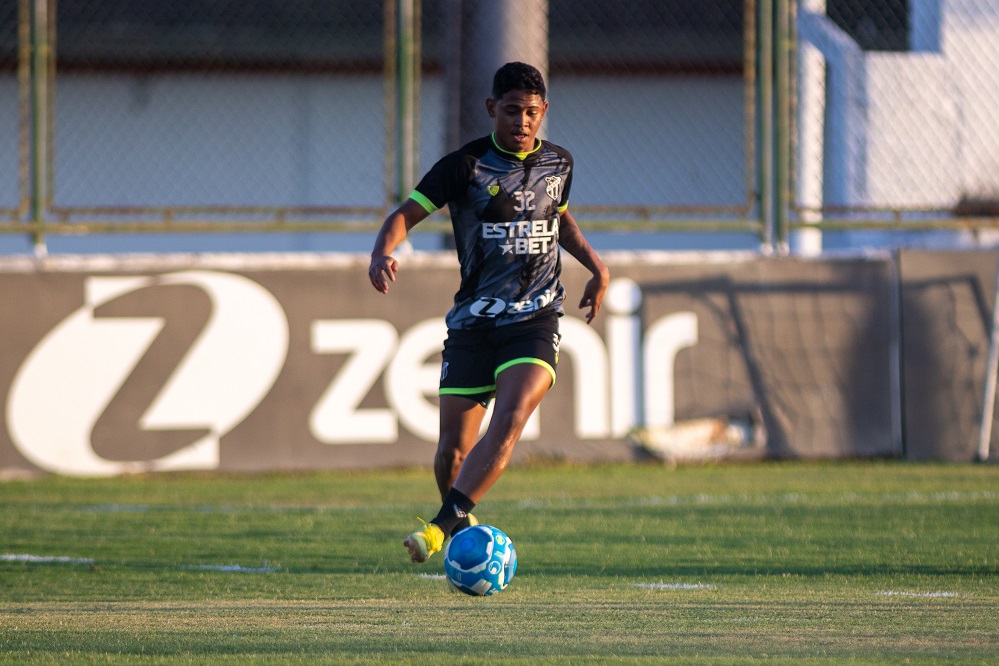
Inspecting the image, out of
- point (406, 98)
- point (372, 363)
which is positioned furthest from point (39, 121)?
A: point (372, 363)

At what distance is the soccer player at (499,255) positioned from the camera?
626 cm

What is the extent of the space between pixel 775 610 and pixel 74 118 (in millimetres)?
14918

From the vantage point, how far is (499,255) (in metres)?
6.38

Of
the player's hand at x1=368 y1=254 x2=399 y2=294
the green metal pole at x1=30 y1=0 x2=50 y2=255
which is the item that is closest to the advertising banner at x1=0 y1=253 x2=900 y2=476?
the green metal pole at x1=30 y1=0 x2=50 y2=255

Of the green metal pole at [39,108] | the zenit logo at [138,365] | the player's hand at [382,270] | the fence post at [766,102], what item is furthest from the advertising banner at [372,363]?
the player's hand at [382,270]

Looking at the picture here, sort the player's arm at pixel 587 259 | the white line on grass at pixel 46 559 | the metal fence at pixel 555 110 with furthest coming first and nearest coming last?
1. the metal fence at pixel 555 110
2. the white line on grass at pixel 46 559
3. the player's arm at pixel 587 259

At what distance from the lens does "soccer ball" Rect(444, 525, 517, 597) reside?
5.60 m

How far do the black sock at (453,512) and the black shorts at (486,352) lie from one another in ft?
1.86

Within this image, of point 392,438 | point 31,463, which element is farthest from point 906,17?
point 31,463

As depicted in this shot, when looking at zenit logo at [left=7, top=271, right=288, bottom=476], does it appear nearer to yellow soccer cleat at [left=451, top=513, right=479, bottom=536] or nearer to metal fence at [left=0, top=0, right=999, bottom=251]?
metal fence at [left=0, top=0, right=999, bottom=251]

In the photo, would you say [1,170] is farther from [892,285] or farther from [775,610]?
[775,610]

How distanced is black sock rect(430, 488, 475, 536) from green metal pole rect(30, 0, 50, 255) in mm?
6869

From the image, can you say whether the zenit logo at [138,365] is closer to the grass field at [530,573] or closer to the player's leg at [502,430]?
the grass field at [530,573]

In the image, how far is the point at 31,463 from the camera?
11.1m
